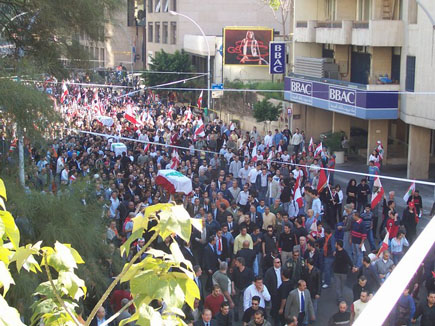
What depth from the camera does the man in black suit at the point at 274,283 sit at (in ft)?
37.1

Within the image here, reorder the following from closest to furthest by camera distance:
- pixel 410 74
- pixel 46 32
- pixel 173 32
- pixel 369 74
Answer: pixel 46 32 → pixel 410 74 → pixel 369 74 → pixel 173 32

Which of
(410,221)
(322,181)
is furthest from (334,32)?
(410,221)

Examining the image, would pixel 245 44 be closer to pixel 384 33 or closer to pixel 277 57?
pixel 277 57

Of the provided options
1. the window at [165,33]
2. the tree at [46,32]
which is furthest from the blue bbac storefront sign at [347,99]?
the window at [165,33]

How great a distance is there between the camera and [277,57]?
38938 mm

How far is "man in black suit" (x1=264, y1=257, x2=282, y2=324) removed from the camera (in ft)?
37.1

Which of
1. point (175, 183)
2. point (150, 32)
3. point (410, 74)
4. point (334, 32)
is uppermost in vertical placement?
point (150, 32)

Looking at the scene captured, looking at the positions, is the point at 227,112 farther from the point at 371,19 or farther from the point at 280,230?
the point at 280,230

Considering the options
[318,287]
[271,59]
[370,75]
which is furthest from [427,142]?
[318,287]

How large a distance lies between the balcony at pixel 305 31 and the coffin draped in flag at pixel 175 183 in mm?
18197

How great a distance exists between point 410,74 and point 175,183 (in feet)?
41.8

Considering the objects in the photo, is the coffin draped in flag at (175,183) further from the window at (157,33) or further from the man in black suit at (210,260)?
the window at (157,33)

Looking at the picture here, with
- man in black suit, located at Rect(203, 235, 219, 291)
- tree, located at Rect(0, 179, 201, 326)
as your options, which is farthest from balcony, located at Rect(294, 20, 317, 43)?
tree, located at Rect(0, 179, 201, 326)

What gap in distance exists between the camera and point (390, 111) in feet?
92.3
